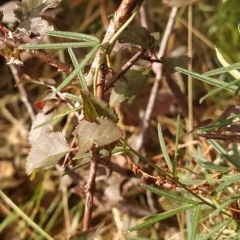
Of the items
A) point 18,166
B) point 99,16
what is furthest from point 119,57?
point 18,166

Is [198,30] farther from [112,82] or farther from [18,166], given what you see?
[112,82]

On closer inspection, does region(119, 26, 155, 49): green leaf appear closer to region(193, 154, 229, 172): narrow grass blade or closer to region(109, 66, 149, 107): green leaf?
region(109, 66, 149, 107): green leaf

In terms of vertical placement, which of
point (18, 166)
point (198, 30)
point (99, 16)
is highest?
point (99, 16)

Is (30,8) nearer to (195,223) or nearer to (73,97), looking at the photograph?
(73,97)

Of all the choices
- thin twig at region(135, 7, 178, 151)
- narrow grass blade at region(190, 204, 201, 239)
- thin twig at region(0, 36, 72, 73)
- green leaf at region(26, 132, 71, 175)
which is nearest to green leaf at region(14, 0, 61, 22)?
thin twig at region(0, 36, 72, 73)

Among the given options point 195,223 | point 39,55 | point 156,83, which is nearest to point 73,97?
point 39,55

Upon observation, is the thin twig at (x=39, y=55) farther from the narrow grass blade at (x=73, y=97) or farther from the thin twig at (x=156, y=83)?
the thin twig at (x=156, y=83)
